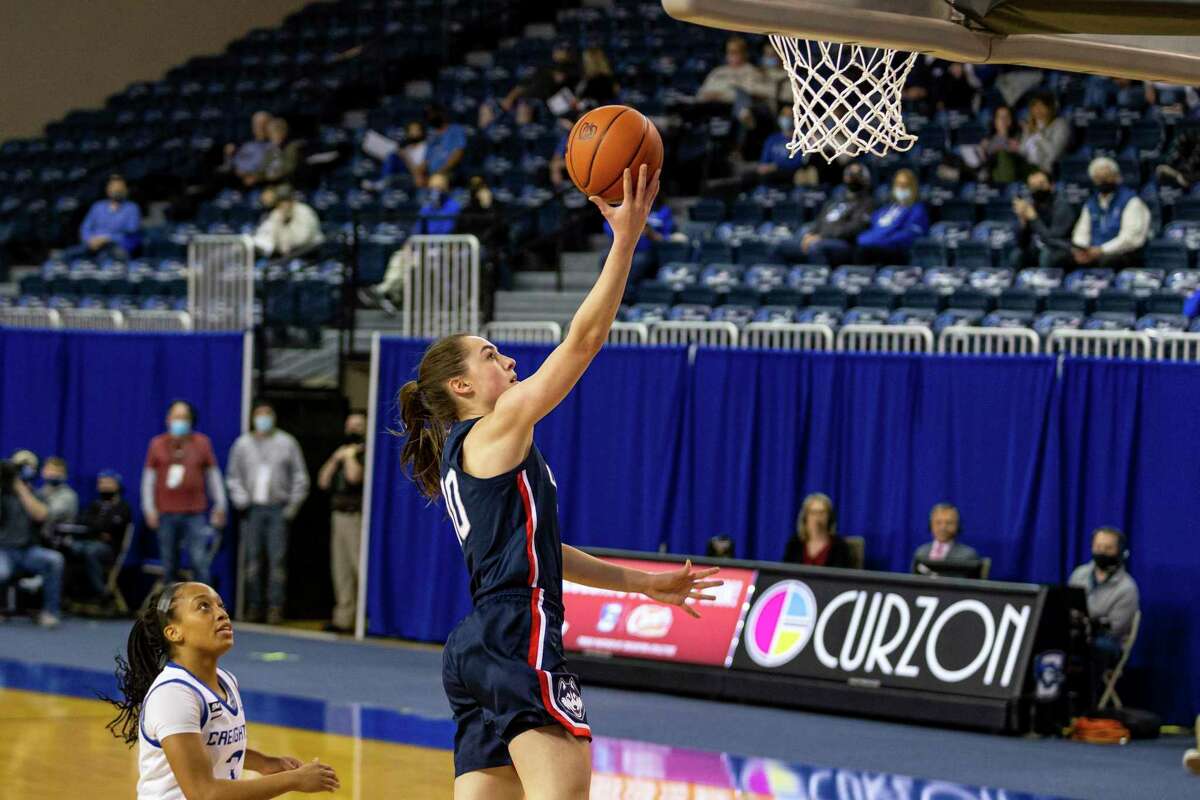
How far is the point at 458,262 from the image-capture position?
14695 millimetres

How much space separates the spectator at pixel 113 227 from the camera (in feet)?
65.2

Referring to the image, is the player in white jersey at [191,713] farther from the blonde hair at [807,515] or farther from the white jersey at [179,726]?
the blonde hair at [807,515]

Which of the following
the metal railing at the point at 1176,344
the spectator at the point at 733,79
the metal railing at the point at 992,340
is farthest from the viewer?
the spectator at the point at 733,79

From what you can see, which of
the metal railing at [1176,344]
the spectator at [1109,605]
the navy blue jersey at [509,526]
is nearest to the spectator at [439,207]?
the metal railing at [1176,344]

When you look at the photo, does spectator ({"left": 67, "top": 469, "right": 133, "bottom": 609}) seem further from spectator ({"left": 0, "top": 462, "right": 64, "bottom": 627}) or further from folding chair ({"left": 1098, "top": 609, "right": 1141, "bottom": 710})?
folding chair ({"left": 1098, "top": 609, "right": 1141, "bottom": 710})

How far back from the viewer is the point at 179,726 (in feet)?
15.2

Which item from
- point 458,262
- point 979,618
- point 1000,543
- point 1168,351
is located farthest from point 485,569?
point 458,262

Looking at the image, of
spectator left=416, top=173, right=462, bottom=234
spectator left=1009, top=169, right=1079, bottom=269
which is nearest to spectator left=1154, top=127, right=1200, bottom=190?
spectator left=1009, top=169, right=1079, bottom=269

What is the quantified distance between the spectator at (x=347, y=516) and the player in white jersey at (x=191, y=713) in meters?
10.0

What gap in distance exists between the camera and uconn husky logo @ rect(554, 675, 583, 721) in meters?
4.46

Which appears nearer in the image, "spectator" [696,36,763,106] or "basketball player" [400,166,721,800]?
"basketball player" [400,166,721,800]

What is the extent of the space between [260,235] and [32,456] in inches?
133

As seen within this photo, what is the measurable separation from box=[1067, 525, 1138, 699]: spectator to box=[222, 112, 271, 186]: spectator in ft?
40.3

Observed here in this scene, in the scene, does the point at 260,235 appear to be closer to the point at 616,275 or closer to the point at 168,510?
the point at 168,510
